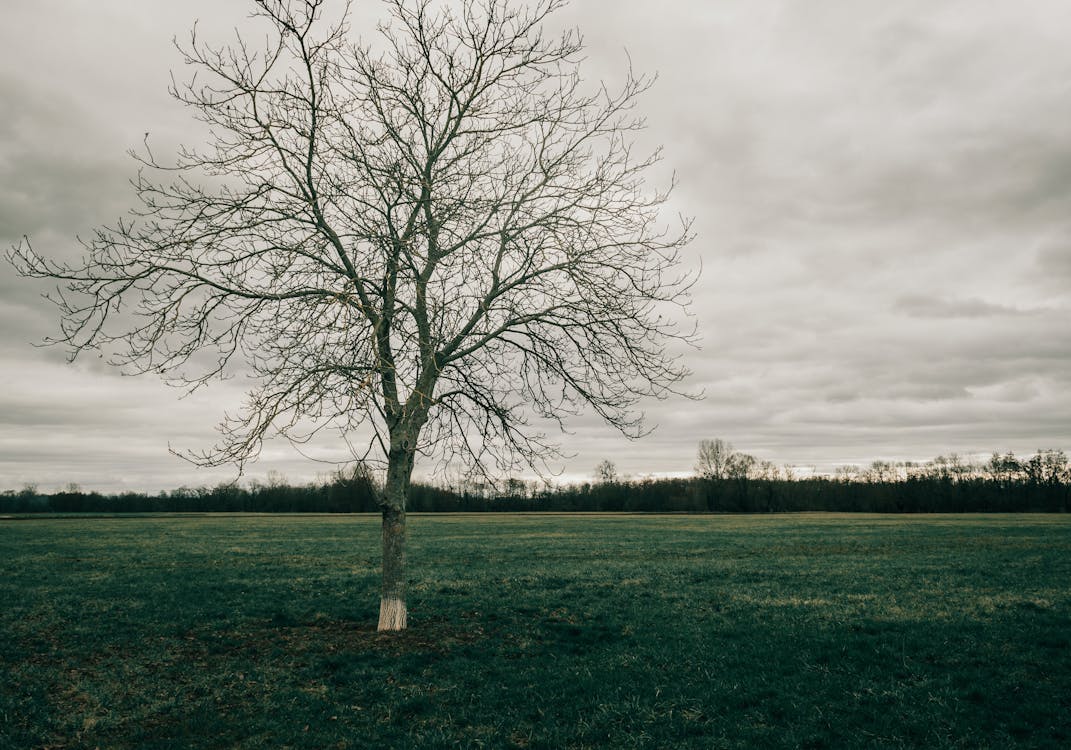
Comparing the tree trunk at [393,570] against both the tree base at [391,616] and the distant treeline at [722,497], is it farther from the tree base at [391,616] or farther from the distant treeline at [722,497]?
the distant treeline at [722,497]

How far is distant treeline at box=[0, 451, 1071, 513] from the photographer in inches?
4262

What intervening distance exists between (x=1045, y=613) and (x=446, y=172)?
14.8 m

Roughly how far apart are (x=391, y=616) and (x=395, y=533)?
170 cm

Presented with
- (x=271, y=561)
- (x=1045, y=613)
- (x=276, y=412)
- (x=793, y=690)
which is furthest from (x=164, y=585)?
(x=1045, y=613)

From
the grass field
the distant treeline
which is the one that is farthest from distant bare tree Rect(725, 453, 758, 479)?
the grass field

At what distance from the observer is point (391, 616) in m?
12.2

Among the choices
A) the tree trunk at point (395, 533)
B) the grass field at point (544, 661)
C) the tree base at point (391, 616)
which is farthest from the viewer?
the tree base at point (391, 616)

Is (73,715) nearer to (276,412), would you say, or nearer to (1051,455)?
(276,412)

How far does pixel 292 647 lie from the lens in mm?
11367

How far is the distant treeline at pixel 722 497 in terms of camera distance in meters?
108

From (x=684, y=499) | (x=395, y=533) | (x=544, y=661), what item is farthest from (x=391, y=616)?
(x=684, y=499)

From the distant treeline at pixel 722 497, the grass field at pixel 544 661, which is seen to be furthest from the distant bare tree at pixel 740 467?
the grass field at pixel 544 661

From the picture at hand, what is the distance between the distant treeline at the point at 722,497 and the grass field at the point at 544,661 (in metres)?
85.2

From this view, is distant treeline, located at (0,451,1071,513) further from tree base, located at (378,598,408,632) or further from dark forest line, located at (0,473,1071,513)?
tree base, located at (378,598,408,632)
